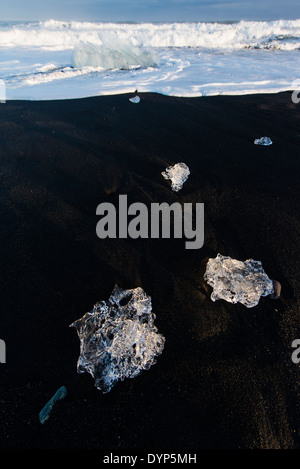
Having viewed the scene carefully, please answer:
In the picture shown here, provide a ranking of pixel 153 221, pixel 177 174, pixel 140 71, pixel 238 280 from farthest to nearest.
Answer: pixel 140 71 < pixel 177 174 < pixel 153 221 < pixel 238 280

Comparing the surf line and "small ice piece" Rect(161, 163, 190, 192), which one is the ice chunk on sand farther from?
"small ice piece" Rect(161, 163, 190, 192)

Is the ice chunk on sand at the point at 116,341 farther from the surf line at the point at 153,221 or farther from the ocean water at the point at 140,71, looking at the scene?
the ocean water at the point at 140,71

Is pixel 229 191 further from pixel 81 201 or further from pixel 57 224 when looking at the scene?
pixel 57 224

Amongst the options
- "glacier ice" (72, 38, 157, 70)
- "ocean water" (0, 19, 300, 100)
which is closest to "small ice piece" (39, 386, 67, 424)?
"ocean water" (0, 19, 300, 100)

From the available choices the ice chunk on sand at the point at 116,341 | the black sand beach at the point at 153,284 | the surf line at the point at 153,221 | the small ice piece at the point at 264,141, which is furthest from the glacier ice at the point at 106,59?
the ice chunk on sand at the point at 116,341

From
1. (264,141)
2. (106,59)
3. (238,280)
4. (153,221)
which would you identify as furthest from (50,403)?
(106,59)

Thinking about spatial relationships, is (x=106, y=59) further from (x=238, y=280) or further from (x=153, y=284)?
(x=238, y=280)
